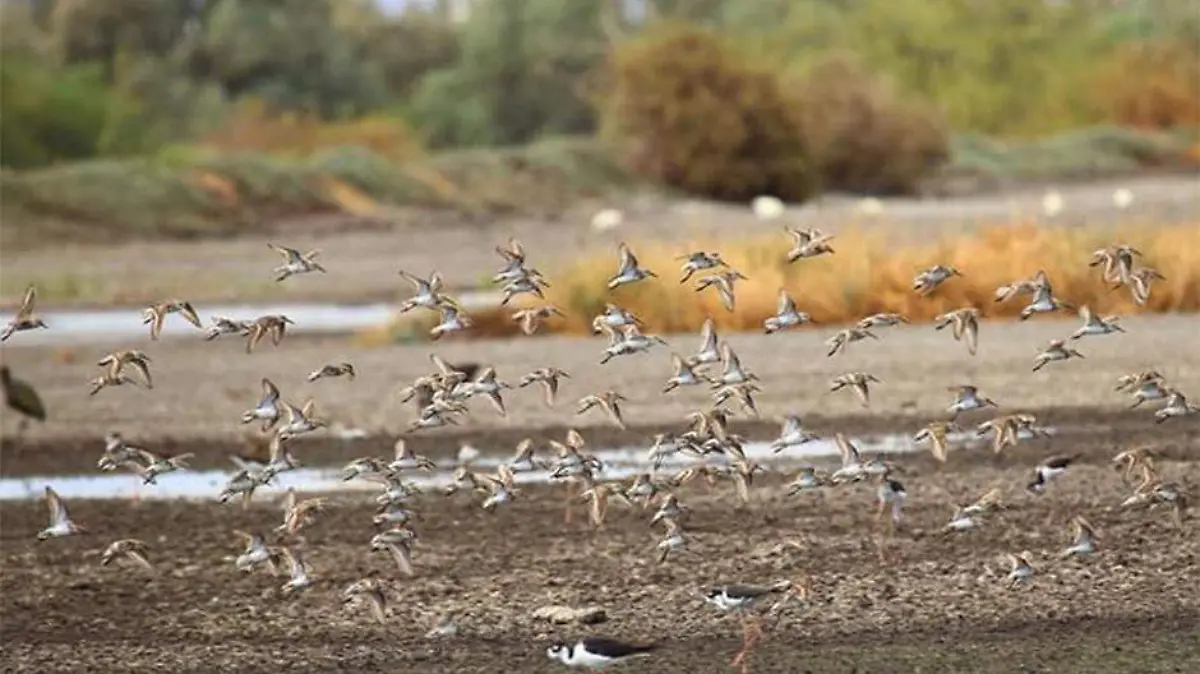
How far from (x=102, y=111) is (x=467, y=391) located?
36.0 m

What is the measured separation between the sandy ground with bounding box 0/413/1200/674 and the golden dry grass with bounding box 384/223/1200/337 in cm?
927

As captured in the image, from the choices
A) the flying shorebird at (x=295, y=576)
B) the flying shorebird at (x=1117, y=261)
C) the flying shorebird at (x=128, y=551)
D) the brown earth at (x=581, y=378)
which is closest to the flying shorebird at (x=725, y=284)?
the flying shorebird at (x=1117, y=261)

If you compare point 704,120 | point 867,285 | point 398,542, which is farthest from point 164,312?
point 704,120

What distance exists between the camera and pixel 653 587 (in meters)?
12.5

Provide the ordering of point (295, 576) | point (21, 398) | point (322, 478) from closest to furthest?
point (295, 576) < point (322, 478) < point (21, 398)

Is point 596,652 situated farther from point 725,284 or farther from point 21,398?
point 21,398

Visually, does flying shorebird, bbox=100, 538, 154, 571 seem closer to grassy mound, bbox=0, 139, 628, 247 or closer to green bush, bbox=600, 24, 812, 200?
grassy mound, bbox=0, 139, 628, 247

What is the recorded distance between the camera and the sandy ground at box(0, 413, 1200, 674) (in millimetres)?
10891

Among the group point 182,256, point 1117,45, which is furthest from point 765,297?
point 1117,45

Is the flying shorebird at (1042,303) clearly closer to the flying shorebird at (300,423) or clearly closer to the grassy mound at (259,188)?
the flying shorebird at (300,423)

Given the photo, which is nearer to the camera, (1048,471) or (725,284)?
(725,284)

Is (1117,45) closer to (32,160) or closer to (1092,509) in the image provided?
(32,160)

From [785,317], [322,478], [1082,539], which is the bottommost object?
[322,478]

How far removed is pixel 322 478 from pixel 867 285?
948 centimetres
